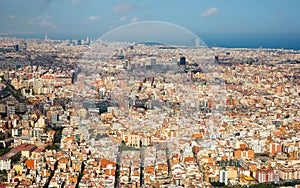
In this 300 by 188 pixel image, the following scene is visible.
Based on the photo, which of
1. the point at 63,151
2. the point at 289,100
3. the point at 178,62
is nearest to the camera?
the point at 178,62

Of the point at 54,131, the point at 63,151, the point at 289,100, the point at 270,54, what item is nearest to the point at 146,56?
the point at 63,151

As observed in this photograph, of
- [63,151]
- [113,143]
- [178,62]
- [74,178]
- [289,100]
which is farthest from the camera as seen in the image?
[289,100]

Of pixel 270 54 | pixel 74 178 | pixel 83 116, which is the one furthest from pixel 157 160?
pixel 270 54

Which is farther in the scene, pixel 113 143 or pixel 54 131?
pixel 54 131

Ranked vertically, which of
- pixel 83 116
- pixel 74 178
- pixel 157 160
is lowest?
pixel 74 178

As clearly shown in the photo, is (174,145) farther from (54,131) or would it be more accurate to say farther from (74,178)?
Answer: (54,131)

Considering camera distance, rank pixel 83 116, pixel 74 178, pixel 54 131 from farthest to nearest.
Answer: pixel 54 131
pixel 74 178
pixel 83 116

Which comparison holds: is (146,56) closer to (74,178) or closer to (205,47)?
(205,47)

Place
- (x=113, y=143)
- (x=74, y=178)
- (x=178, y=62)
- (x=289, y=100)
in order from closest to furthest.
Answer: (x=113, y=143) → (x=178, y=62) → (x=74, y=178) → (x=289, y=100)

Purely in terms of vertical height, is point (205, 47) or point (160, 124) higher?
point (205, 47)

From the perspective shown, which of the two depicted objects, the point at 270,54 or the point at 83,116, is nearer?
the point at 83,116
